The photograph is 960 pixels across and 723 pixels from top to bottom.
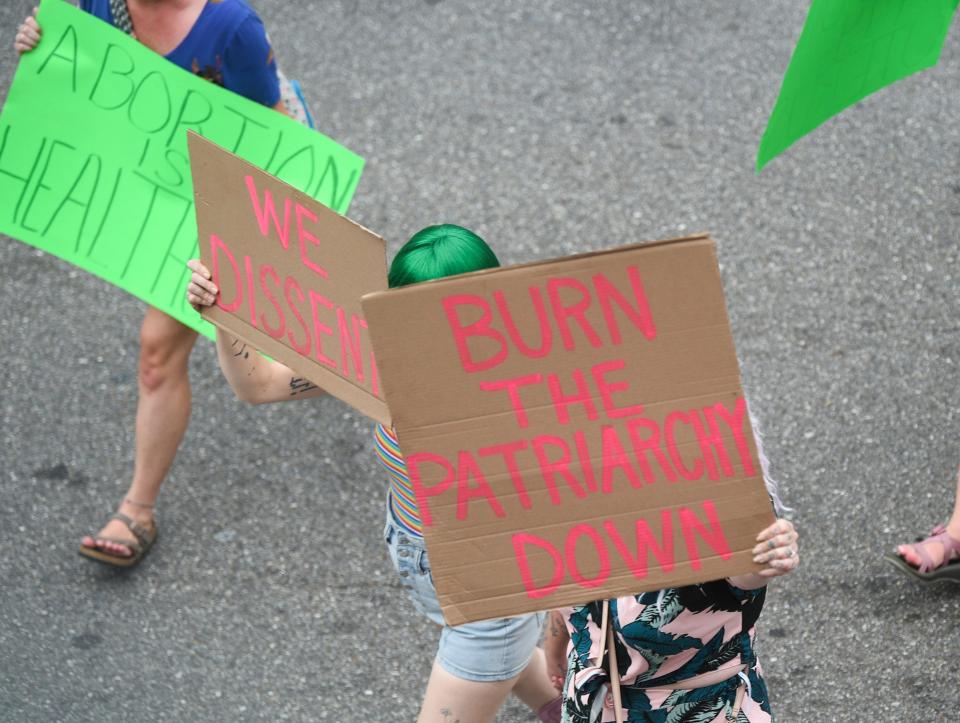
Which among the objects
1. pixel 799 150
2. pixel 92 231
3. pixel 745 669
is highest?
pixel 799 150

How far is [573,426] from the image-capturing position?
176 centimetres

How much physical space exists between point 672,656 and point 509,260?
8.87ft

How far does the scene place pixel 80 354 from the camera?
4.45 metres

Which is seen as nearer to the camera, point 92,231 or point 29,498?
point 92,231

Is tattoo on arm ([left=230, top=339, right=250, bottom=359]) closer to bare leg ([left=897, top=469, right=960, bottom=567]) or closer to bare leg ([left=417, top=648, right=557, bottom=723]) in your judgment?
bare leg ([left=417, top=648, right=557, bottom=723])

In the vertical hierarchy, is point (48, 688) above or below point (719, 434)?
below

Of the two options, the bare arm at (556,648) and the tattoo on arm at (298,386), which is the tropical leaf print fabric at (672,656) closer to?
the bare arm at (556,648)

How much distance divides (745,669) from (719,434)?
601 mm

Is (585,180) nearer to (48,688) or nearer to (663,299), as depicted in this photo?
(48,688)

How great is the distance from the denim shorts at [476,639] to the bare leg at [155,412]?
1174 mm

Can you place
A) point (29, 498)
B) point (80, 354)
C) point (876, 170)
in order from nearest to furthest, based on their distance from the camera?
1. point (29, 498)
2. point (80, 354)
3. point (876, 170)

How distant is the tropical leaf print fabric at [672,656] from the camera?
2.04m

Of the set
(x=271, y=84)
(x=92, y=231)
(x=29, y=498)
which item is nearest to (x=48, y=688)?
(x=29, y=498)

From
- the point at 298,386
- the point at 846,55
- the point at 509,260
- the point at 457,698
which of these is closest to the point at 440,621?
the point at 457,698
